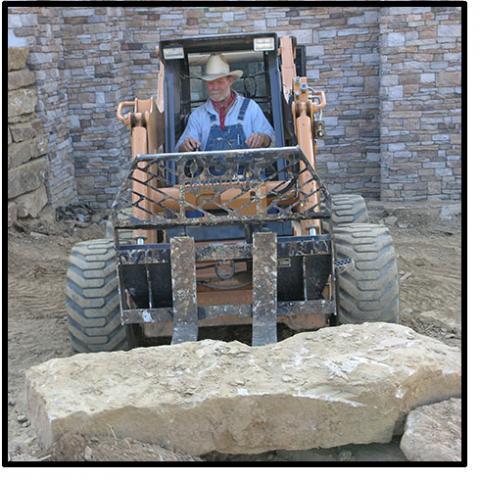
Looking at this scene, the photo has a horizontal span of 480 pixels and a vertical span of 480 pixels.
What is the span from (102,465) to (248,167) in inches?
79.0

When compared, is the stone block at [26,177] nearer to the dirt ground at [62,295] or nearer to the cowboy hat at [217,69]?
the dirt ground at [62,295]

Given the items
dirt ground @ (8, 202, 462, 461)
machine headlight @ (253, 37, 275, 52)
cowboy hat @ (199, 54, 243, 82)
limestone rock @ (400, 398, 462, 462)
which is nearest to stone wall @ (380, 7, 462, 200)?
dirt ground @ (8, 202, 462, 461)

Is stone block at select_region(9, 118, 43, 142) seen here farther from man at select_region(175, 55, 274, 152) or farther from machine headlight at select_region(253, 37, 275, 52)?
machine headlight at select_region(253, 37, 275, 52)

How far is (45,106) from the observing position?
8.92 metres

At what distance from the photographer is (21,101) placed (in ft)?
27.5

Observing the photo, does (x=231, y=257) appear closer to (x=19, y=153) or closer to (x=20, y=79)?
(x=19, y=153)

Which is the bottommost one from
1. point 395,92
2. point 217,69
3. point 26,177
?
point 26,177

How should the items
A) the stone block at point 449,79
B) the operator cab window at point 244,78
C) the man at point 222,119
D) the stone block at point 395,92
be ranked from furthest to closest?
1. the stone block at point 395,92
2. the stone block at point 449,79
3. the operator cab window at point 244,78
4. the man at point 222,119

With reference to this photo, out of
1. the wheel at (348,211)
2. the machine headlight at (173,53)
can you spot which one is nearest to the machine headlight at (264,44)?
the machine headlight at (173,53)

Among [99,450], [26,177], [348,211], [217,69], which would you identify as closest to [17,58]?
[26,177]

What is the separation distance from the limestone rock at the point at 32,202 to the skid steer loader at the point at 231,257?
3.09 meters

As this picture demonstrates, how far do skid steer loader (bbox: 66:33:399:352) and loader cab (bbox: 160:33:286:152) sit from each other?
0.06m

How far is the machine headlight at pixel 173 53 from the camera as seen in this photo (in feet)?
19.5

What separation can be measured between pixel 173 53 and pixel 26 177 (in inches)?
127
